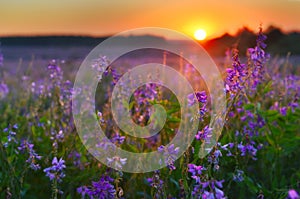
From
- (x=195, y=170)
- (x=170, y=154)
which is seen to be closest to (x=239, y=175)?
(x=170, y=154)

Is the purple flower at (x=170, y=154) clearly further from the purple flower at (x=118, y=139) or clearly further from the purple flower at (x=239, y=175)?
the purple flower at (x=239, y=175)

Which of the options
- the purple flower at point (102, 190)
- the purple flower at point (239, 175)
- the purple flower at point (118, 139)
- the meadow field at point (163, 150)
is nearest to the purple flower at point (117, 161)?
the meadow field at point (163, 150)

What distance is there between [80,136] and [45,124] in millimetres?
644

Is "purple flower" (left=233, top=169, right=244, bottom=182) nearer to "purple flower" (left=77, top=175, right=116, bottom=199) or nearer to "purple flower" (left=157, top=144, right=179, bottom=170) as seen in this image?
"purple flower" (left=157, top=144, right=179, bottom=170)

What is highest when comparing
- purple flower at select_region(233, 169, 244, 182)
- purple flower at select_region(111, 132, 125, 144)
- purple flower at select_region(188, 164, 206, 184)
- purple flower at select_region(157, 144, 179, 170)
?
purple flower at select_region(111, 132, 125, 144)

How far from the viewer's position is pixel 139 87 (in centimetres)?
304

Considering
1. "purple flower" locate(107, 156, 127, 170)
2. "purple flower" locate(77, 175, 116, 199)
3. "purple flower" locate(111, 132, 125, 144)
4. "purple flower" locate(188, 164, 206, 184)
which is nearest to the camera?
"purple flower" locate(188, 164, 206, 184)

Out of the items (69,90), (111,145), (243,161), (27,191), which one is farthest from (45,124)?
(243,161)

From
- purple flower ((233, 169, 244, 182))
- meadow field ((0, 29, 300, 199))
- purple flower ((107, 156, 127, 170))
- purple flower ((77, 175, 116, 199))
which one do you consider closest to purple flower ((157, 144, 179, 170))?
meadow field ((0, 29, 300, 199))

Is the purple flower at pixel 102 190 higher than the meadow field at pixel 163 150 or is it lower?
lower

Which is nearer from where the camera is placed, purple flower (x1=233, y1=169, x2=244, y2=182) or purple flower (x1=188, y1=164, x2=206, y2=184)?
purple flower (x1=188, y1=164, x2=206, y2=184)

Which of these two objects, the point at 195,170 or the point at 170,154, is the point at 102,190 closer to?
the point at 170,154

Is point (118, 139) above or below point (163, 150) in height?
above

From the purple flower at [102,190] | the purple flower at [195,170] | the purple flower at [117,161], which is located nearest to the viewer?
the purple flower at [195,170]
